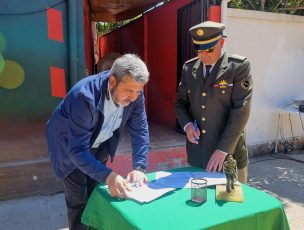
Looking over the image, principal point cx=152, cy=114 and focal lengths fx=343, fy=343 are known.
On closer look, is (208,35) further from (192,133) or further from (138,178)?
(138,178)

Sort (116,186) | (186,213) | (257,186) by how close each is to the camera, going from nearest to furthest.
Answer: (186,213), (116,186), (257,186)

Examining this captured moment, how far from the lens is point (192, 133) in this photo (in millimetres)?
2367

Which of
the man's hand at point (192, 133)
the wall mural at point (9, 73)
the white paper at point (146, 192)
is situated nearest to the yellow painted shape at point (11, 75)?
the wall mural at point (9, 73)

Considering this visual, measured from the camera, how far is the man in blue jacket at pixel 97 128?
1773 millimetres

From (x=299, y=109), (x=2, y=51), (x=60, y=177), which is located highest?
(x=2, y=51)

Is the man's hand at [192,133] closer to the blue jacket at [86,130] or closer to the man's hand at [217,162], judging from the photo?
the man's hand at [217,162]

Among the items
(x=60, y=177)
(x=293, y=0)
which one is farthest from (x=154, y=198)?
(x=293, y=0)

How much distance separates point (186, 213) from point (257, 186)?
3158 millimetres

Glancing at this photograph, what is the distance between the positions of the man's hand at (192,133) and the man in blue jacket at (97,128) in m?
0.32

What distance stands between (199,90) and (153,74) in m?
4.68

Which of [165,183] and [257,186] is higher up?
[165,183]

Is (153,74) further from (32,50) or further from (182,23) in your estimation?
(32,50)

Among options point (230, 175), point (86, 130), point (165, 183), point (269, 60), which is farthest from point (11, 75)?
point (269, 60)

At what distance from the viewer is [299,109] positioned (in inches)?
215
